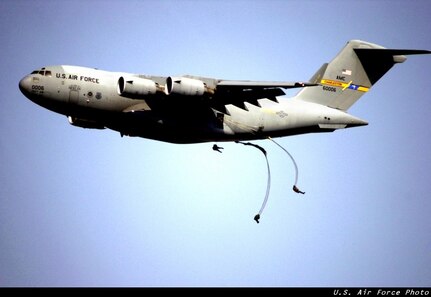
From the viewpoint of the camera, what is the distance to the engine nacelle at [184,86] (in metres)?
18.7

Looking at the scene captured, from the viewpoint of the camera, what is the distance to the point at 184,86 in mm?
18703

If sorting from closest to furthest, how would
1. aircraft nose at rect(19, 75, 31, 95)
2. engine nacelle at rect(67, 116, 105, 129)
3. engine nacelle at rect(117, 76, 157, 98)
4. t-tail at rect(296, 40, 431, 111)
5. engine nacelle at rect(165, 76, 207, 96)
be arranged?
engine nacelle at rect(117, 76, 157, 98) < engine nacelle at rect(165, 76, 207, 96) < aircraft nose at rect(19, 75, 31, 95) < engine nacelle at rect(67, 116, 105, 129) < t-tail at rect(296, 40, 431, 111)

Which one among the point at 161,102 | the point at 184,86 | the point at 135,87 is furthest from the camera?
the point at 161,102

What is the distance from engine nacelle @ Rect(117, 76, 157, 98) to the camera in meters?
18.5

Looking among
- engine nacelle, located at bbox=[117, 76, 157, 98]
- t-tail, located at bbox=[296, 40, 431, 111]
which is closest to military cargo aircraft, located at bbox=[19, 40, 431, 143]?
engine nacelle, located at bbox=[117, 76, 157, 98]

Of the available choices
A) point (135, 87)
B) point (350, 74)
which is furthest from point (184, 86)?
point (350, 74)

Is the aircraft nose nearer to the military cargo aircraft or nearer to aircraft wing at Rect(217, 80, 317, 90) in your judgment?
the military cargo aircraft

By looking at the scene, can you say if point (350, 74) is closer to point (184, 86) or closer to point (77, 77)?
point (184, 86)

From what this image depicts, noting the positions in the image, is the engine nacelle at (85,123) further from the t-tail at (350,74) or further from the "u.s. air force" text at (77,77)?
the t-tail at (350,74)

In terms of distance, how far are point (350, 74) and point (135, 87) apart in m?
7.54

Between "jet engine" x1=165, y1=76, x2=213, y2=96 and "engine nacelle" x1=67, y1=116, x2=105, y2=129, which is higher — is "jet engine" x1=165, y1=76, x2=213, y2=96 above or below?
above

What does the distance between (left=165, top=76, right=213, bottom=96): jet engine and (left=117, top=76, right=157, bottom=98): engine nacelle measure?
0.39m
